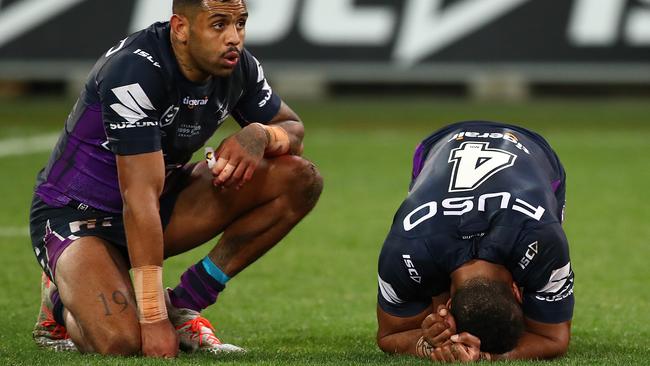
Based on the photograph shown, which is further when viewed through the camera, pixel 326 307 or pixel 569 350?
pixel 326 307

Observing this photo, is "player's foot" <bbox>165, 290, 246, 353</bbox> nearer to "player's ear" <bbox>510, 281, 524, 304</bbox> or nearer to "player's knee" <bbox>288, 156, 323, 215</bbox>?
"player's knee" <bbox>288, 156, 323, 215</bbox>

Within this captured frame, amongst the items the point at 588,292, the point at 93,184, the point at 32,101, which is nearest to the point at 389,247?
the point at 93,184

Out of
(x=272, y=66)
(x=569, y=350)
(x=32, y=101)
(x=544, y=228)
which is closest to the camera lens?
(x=544, y=228)

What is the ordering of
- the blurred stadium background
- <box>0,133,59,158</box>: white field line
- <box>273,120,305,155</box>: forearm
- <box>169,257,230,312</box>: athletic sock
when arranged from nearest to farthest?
<box>169,257,230,312</box>: athletic sock < <box>273,120,305,155</box>: forearm < the blurred stadium background < <box>0,133,59,158</box>: white field line

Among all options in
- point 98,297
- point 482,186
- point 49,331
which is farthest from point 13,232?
point 482,186

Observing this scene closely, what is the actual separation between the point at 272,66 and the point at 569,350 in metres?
9.02

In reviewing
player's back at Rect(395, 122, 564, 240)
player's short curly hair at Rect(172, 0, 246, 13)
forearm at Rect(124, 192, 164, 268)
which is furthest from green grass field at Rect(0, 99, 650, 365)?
player's short curly hair at Rect(172, 0, 246, 13)

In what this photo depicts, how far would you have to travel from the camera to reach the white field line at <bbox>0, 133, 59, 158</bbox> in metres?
11.0

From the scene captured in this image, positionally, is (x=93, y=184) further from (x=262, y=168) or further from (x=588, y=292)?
(x=588, y=292)

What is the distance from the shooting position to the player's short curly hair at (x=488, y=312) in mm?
4090

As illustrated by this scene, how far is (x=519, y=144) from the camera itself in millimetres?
4863

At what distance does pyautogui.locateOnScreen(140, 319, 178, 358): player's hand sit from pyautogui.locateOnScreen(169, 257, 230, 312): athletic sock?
0.49 meters

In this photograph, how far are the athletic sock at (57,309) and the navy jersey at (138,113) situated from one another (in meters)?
0.36

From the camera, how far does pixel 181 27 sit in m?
4.59
